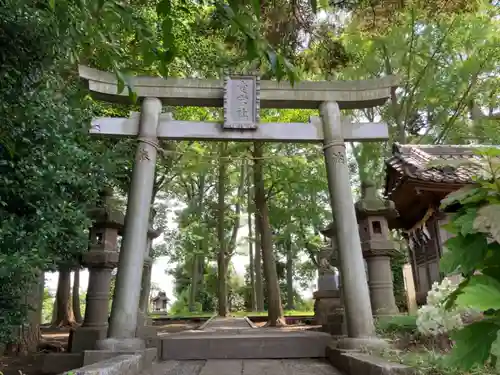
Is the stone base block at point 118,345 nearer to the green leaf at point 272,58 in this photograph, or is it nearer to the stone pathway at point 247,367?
the stone pathway at point 247,367

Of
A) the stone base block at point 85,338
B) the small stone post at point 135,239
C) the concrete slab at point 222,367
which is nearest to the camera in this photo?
the concrete slab at point 222,367

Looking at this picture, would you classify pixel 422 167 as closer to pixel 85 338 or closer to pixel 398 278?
pixel 85 338

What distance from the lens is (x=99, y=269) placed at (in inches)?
291

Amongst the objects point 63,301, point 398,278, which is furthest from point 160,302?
point 398,278

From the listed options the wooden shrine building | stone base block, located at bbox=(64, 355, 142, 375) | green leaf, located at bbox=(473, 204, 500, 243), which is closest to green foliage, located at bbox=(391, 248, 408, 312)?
the wooden shrine building

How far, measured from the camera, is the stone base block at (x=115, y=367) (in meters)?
3.51

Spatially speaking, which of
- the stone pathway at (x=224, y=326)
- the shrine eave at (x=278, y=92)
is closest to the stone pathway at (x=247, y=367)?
the stone pathway at (x=224, y=326)

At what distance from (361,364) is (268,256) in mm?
9354

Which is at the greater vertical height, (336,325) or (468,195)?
(468,195)

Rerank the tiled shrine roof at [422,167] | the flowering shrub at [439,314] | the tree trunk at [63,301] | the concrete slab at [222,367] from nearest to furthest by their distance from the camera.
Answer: the flowering shrub at [439,314] → the concrete slab at [222,367] → the tiled shrine roof at [422,167] → the tree trunk at [63,301]

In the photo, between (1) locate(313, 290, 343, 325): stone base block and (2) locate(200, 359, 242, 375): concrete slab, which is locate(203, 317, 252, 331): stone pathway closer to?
(1) locate(313, 290, 343, 325): stone base block

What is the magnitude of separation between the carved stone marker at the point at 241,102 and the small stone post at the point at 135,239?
128 centimetres

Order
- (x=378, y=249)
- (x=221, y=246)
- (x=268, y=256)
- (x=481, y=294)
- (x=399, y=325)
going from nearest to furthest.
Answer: (x=481, y=294) → (x=399, y=325) → (x=378, y=249) → (x=268, y=256) → (x=221, y=246)

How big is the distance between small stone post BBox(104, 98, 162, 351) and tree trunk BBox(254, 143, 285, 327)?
720cm
